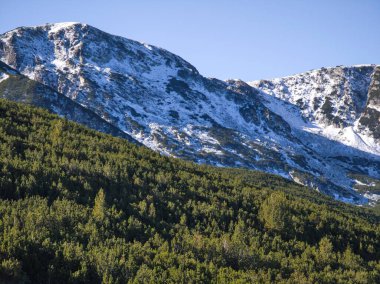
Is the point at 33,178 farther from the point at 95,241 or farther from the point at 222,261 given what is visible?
the point at 222,261

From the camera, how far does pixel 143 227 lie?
31188 mm

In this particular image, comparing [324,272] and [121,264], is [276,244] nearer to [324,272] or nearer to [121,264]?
[324,272]

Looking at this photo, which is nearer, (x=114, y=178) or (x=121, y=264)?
(x=121, y=264)

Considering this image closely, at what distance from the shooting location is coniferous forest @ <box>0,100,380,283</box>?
→ 75.5 ft

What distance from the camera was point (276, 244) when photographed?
114 ft

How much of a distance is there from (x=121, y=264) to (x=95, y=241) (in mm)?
3620

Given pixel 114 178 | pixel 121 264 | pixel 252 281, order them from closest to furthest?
pixel 121 264 → pixel 252 281 → pixel 114 178

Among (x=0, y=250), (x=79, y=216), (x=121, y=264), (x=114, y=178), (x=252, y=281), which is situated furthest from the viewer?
(x=114, y=178)

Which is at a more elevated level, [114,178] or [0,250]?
[114,178]

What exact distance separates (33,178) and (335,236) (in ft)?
89.6

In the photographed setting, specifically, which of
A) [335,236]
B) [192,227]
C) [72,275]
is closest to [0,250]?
[72,275]

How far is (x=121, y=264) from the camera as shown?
907 inches

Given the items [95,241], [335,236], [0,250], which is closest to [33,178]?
[95,241]

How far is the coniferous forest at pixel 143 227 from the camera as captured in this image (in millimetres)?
23000
